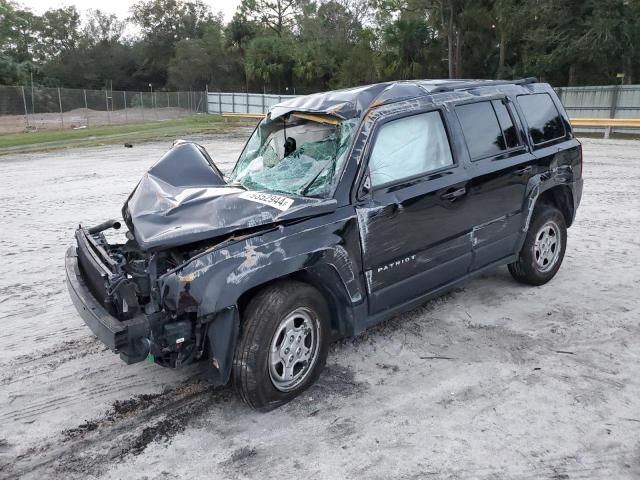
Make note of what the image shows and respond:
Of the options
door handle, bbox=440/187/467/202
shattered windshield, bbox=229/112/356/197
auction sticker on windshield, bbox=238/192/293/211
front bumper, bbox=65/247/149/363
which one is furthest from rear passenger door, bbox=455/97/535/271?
front bumper, bbox=65/247/149/363

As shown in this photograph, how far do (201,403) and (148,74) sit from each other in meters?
67.4

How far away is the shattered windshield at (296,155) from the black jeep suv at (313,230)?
0.6 inches

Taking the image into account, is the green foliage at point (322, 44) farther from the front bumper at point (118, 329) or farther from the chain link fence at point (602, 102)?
the front bumper at point (118, 329)

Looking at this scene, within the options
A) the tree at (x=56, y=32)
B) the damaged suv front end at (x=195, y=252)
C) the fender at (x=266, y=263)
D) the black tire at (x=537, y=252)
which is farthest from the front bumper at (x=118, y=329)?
the tree at (x=56, y=32)

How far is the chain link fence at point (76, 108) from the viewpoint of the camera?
2953 cm

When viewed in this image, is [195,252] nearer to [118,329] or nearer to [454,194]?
[118,329]

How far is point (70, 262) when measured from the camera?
429cm

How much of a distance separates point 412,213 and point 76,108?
33.6m

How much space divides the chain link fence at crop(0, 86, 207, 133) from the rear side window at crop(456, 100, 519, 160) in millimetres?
28757

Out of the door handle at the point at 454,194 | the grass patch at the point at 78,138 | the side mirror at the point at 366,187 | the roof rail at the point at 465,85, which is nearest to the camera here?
the side mirror at the point at 366,187

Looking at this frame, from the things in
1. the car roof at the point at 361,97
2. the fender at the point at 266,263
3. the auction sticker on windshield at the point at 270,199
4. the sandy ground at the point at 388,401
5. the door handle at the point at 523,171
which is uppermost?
the car roof at the point at 361,97

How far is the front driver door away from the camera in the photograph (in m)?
4.04

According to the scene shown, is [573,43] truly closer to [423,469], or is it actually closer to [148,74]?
[423,469]

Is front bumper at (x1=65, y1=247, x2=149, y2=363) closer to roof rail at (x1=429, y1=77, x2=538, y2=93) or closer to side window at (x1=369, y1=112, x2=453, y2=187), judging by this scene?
side window at (x1=369, y1=112, x2=453, y2=187)
